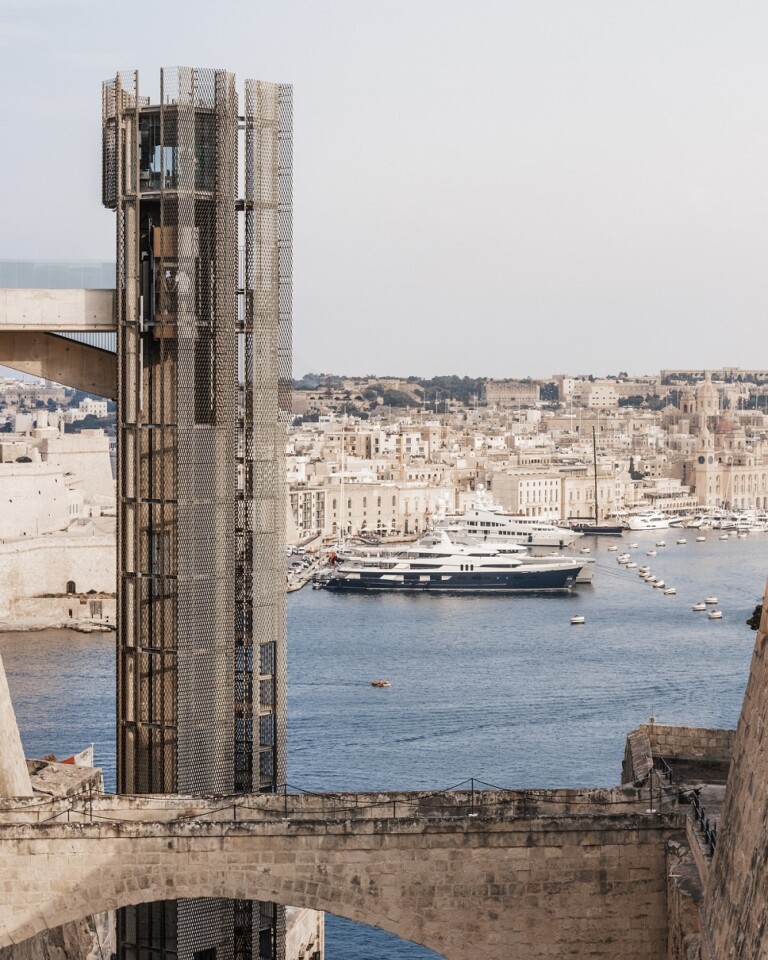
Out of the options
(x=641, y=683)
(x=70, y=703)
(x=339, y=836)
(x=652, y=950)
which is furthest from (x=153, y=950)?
(x=641, y=683)

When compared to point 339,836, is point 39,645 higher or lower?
lower

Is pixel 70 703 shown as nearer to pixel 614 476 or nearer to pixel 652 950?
pixel 652 950

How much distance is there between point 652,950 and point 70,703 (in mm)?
17617

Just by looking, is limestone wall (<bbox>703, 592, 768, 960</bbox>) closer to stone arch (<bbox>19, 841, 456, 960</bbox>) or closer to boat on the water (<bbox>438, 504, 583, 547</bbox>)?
stone arch (<bbox>19, 841, 456, 960</bbox>)

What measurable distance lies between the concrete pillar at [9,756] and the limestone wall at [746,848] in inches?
130

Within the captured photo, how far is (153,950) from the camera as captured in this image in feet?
25.3

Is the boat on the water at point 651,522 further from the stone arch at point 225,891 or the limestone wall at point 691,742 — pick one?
the stone arch at point 225,891

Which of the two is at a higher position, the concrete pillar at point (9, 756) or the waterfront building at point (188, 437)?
the waterfront building at point (188, 437)

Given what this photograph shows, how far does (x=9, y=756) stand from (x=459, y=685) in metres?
19.5

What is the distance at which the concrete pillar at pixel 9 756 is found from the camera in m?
7.82

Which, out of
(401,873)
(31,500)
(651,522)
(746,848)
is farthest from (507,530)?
(746,848)

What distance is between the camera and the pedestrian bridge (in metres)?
6.30

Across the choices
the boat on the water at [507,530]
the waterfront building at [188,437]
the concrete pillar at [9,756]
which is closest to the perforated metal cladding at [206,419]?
the waterfront building at [188,437]

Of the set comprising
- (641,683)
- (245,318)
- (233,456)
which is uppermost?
(245,318)
